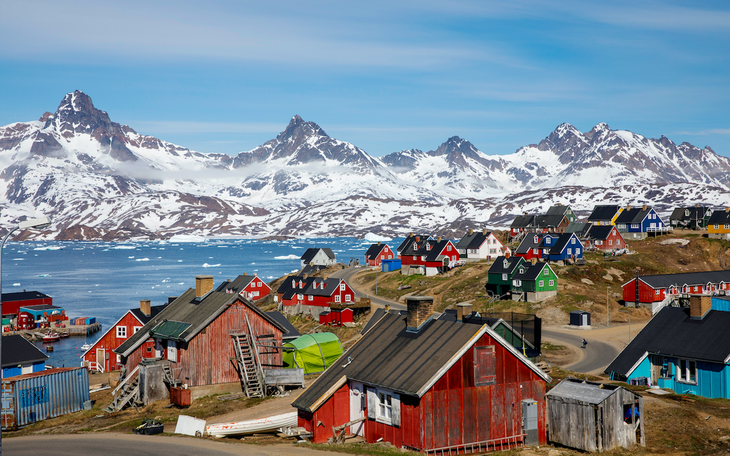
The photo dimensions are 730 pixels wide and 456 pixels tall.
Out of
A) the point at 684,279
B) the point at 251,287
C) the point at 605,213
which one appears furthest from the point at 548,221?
the point at 251,287

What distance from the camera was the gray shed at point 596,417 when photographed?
2578 cm

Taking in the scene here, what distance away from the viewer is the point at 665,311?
40.7 meters

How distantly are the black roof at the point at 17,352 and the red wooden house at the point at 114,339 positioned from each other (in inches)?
535

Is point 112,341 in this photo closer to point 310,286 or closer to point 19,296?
point 310,286

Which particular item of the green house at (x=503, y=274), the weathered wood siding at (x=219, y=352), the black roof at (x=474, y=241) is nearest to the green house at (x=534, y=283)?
the green house at (x=503, y=274)

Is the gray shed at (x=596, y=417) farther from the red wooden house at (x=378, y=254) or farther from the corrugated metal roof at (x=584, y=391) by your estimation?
the red wooden house at (x=378, y=254)

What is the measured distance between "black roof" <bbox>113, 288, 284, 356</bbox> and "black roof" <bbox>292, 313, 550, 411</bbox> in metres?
12.2

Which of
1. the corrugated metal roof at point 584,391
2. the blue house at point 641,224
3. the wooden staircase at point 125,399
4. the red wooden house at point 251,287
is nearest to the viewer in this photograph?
the corrugated metal roof at point 584,391

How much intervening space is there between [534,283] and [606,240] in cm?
3821

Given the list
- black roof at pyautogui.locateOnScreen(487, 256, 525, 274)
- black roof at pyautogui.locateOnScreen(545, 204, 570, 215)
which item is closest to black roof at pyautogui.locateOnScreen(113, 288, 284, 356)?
black roof at pyautogui.locateOnScreen(487, 256, 525, 274)

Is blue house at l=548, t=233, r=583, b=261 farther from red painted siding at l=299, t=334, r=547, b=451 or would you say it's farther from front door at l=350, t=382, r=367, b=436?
front door at l=350, t=382, r=367, b=436

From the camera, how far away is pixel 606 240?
10938 cm

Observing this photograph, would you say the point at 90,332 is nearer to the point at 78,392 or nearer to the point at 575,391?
the point at 78,392

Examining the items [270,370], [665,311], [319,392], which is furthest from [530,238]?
[319,392]
